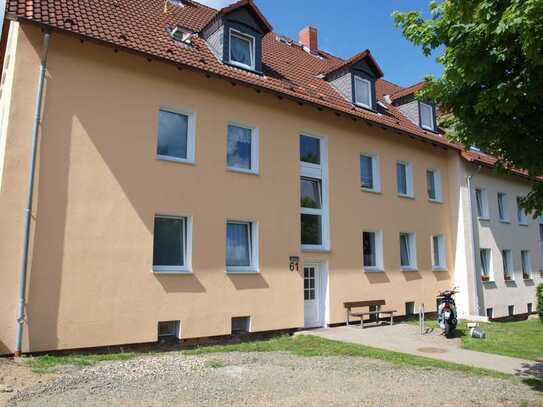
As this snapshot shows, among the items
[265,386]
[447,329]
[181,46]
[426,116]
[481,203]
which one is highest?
[426,116]

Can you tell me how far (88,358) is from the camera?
943 cm

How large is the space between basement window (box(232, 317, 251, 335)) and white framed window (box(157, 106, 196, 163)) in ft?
14.2

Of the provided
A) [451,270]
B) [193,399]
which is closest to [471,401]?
[193,399]

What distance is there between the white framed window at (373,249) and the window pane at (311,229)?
2.09 m

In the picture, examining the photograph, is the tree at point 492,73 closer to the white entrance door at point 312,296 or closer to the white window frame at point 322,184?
the white window frame at point 322,184

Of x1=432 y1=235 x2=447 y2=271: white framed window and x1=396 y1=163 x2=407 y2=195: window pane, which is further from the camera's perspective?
x1=432 y1=235 x2=447 y2=271: white framed window

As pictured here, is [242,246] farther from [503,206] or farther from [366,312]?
[503,206]

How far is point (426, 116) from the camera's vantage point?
2042 centimetres

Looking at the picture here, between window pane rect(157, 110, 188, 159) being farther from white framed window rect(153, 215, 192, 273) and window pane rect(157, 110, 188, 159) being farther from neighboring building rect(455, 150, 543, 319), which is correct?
neighboring building rect(455, 150, 543, 319)

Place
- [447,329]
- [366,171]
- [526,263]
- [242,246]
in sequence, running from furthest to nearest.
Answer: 1. [526,263]
2. [366,171]
3. [242,246]
4. [447,329]

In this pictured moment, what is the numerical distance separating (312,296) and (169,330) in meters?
4.84

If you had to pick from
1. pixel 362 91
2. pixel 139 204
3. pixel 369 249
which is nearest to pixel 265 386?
pixel 139 204

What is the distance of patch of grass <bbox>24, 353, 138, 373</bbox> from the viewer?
8.44 metres

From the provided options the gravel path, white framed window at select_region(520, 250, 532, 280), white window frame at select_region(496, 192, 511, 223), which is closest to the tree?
the gravel path
